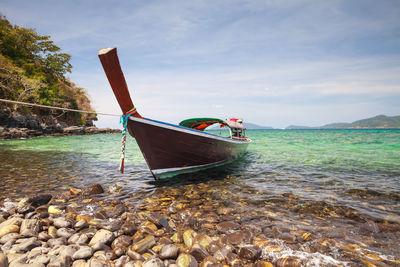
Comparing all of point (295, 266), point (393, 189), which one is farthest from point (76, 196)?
point (393, 189)

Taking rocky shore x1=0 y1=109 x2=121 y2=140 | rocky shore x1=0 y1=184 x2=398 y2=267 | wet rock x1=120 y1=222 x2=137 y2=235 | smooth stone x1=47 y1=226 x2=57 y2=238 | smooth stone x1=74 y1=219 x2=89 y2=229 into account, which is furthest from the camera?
rocky shore x1=0 y1=109 x2=121 y2=140

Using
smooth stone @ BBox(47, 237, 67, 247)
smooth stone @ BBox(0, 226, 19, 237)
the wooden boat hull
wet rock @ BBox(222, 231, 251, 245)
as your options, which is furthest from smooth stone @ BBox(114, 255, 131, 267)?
the wooden boat hull

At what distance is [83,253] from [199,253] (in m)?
1.87

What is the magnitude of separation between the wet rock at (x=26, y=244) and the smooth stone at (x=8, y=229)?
1.70 feet

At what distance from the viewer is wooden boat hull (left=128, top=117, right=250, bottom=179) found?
7.03m

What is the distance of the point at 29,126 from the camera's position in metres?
35.8

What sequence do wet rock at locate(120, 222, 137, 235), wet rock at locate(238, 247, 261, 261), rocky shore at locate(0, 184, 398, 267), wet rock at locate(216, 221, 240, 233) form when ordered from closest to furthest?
rocky shore at locate(0, 184, 398, 267)
wet rock at locate(238, 247, 261, 261)
wet rock at locate(120, 222, 137, 235)
wet rock at locate(216, 221, 240, 233)

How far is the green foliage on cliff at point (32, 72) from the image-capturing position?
3353 cm

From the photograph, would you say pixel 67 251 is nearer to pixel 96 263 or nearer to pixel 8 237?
pixel 96 263

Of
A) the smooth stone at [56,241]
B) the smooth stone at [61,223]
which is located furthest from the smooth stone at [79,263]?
the smooth stone at [61,223]

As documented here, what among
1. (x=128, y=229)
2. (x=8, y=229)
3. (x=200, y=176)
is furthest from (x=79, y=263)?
(x=200, y=176)

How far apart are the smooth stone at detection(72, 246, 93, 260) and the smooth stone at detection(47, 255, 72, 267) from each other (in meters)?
0.09

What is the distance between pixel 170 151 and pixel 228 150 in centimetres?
428

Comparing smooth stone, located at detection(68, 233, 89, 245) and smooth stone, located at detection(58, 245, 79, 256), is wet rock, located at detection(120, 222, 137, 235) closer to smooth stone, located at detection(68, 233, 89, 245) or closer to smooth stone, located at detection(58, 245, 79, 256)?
smooth stone, located at detection(68, 233, 89, 245)
